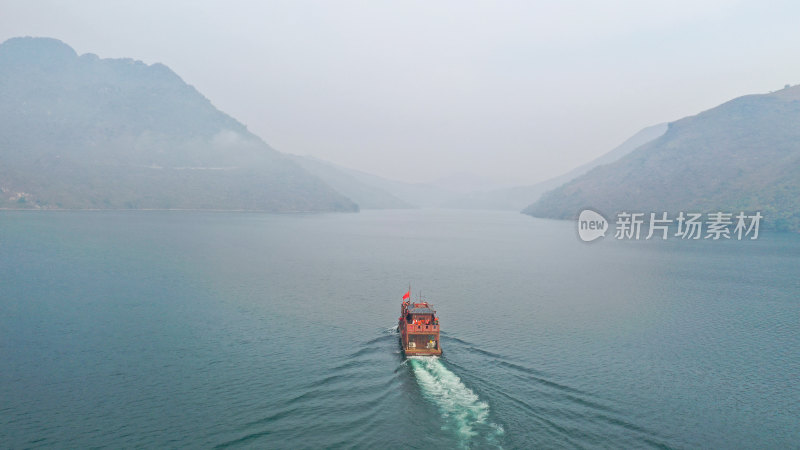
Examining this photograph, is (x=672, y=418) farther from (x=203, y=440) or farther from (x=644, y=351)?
(x=203, y=440)

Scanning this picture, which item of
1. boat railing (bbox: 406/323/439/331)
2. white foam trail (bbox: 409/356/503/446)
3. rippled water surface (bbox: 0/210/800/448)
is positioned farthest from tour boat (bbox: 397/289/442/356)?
rippled water surface (bbox: 0/210/800/448)

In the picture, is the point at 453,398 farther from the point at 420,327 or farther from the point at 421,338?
the point at 420,327

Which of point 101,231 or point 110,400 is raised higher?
point 101,231

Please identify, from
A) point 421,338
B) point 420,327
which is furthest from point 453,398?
point 420,327

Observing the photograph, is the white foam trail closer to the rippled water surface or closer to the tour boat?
the rippled water surface

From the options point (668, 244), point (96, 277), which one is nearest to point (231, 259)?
point (96, 277)

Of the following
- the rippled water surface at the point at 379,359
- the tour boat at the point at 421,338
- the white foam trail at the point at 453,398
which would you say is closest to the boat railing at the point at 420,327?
the tour boat at the point at 421,338
